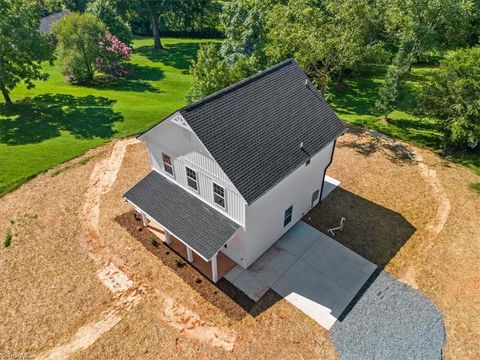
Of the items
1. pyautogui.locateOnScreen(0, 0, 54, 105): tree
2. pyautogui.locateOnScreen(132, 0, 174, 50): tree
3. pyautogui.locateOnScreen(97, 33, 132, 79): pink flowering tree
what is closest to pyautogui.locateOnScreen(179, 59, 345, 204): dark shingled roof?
pyautogui.locateOnScreen(0, 0, 54, 105): tree

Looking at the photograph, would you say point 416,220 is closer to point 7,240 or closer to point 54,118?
point 7,240

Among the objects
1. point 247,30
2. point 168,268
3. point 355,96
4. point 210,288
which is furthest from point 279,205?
point 355,96

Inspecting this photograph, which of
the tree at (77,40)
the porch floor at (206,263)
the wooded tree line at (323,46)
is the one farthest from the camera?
the tree at (77,40)

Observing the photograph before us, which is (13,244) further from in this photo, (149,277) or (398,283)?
(398,283)

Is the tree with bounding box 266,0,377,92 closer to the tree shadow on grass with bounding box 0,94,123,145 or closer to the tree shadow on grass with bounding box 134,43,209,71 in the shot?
the tree shadow on grass with bounding box 0,94,123,145

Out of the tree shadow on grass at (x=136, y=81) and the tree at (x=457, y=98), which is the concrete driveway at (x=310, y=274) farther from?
the tree shadow on grass at (x=136, y=81)

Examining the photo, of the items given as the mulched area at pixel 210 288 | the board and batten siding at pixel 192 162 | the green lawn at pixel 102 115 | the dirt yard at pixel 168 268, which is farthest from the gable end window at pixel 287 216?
the green lawn at pixel 102 115

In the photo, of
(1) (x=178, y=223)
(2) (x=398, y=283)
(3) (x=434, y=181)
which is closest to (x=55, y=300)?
(1) (x=178, y=223)
